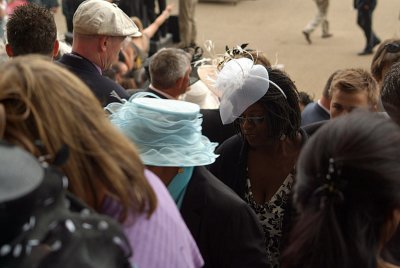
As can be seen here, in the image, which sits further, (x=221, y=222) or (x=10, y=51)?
(x=10, y=51)

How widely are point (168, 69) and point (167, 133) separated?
188 cm

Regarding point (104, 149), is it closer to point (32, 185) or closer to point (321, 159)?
point (32, 185)

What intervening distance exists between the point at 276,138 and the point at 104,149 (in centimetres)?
128

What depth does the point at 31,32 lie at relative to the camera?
3072mm

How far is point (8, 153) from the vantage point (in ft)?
3.67

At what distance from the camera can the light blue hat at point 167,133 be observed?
189 cm

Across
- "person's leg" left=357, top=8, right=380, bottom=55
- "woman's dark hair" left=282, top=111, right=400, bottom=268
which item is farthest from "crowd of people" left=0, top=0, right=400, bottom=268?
"person's leg" left=357, top=8, right=380, bottom=55

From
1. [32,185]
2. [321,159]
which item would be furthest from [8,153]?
[321,159]

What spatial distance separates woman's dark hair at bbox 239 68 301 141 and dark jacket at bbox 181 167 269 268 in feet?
1.83

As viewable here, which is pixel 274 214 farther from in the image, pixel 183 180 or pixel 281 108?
pixel 183 180

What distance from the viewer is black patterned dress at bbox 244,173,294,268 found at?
2410 mm

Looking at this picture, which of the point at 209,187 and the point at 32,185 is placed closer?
the point at 32,185

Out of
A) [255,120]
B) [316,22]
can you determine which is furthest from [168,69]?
[316,22]

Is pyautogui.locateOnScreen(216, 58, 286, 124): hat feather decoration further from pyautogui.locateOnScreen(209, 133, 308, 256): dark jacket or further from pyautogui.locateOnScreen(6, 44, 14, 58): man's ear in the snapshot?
pyautogui.locateOnScreen(6, 44, 14, 58): man's ear
